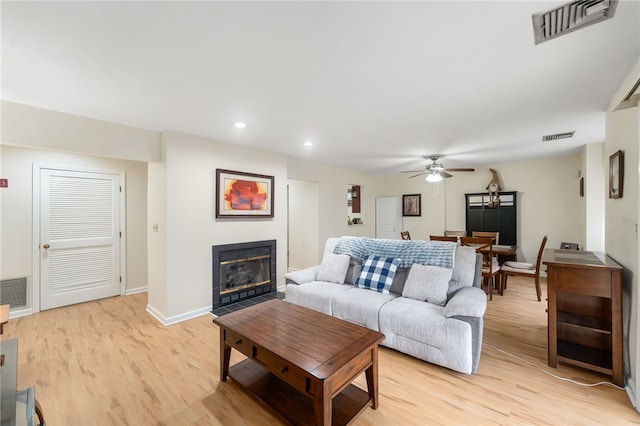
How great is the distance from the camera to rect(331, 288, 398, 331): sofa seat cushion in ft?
8.68

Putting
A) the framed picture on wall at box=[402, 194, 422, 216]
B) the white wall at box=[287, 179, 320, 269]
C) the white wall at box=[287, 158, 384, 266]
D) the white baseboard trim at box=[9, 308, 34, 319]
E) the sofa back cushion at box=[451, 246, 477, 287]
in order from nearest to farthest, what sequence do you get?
the sofa back cushion at box=[451, 246, 477, 287]
the white baseboard trim at box=[9, 308, 34, 319]
the white wall at box=[287, 158, 384, 266]
the white wall at box=[287, 179, 320, 269]
the framed picture on wall at box=[402, 194, 422, 216]

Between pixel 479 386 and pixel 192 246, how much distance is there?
343 centimetres

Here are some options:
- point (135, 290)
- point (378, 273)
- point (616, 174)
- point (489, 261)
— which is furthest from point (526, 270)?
point (135, 290)

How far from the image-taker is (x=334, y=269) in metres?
3.45

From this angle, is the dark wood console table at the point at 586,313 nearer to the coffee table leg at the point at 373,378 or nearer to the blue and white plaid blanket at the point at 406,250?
the blue and white plaid blanket at the point at 406,250

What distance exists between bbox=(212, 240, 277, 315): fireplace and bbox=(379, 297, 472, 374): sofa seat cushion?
227 centimetres

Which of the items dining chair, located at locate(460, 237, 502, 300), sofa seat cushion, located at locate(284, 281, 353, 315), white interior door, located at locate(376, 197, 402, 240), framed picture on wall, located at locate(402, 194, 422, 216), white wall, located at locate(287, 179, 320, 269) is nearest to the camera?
sofa seat cushion, located at locate(284, 281, 353, 315)

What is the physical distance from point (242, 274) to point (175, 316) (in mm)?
1108

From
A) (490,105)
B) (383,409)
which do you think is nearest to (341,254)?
(383,409)

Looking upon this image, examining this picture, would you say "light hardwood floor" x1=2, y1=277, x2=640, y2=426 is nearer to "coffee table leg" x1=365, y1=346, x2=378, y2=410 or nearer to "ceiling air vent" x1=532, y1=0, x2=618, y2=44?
"coffee table leg" x1=365, y1=346, x2=378, y2=410

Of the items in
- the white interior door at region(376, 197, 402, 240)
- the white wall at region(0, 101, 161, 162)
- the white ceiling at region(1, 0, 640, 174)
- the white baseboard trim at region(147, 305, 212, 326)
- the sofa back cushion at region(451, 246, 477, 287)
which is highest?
the white ceiling at region(1, 0, 640, 174)

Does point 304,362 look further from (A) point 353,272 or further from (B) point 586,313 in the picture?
(B) point 586,313

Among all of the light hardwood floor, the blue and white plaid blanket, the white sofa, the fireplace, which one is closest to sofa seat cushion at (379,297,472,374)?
the white sofa

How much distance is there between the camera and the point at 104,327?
3.17 metres
